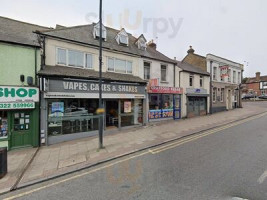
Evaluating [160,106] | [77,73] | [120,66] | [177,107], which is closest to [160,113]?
[160,106]

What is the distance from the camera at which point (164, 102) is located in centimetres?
1470

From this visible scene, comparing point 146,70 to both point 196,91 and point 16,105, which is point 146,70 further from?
point 16,105

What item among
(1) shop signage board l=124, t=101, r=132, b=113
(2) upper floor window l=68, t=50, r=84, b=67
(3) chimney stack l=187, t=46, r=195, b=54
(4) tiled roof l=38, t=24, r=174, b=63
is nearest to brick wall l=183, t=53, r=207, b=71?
(3) chimney stack l=187, t=46, r=195, b=54

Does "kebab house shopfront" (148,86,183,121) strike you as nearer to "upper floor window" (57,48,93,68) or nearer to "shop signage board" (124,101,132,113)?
"shop signage board" (124,101,132,113)

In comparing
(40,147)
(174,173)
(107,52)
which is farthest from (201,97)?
(40,147)

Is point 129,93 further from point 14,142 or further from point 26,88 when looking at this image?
point 14,142

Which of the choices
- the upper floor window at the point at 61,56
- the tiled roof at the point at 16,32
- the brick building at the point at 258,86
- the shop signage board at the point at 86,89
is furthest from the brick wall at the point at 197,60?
the brick building at the point at 258,86

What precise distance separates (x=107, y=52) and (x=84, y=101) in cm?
397

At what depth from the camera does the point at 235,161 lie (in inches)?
212

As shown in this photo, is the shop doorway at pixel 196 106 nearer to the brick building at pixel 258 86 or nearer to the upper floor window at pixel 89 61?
the upper floor window at pixel 89 61

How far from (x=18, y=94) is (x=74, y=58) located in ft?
12.8

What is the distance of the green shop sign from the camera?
7277 mm

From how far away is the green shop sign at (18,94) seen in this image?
7277mm

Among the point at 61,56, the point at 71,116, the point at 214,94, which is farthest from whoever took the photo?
the point at 214,94
